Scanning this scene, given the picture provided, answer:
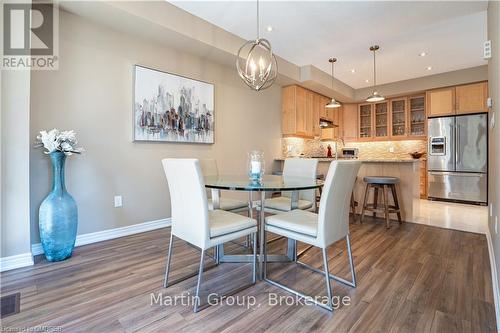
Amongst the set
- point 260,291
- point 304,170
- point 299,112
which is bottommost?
point 260,291

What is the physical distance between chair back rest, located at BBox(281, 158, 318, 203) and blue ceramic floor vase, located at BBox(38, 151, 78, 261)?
220cm

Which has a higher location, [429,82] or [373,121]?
[429,82]

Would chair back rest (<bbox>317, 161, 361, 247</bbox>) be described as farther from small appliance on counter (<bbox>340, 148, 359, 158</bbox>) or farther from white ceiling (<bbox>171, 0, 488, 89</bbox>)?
small appliance on counter (<bbox>340, 148, 359, 158</bbox>)

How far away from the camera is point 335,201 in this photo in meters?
1.71

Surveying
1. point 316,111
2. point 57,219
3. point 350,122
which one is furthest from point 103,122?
point 350,122

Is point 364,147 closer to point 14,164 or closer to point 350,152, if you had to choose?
point 350,152

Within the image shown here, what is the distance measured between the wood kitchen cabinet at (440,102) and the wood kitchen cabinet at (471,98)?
0.27 feet

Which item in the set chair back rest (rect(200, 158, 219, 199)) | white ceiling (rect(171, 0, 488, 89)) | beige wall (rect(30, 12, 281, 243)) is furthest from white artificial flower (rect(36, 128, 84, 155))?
white ceiling (rect(171, 0, 488, 89))

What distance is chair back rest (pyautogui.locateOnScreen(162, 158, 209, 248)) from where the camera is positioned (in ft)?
Answer: 5.21

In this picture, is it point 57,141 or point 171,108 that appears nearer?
point 57,141

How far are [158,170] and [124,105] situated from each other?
89 cm

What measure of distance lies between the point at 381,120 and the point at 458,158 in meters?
1.95

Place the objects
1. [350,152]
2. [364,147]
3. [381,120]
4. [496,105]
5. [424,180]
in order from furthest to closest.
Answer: [364,147], [381,120], [350,152], [424,180], [496,105]

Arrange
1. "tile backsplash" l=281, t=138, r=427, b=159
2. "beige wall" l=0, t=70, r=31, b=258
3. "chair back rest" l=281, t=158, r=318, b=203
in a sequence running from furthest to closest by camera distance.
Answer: "tile backsplash" l=281, t=138, r=427, b=159, "chair back rest" l=281, t=158, r=318, b=203, "beige wall" l=0, t=70, r=31, b=258
